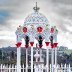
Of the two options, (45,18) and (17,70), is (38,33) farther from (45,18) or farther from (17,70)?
(17,70)

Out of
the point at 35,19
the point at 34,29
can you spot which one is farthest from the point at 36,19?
the point at 34,29

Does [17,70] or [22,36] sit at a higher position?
[22,36]

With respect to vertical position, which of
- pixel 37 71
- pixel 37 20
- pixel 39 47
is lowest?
pixel 37 71

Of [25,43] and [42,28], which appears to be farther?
[25,43]

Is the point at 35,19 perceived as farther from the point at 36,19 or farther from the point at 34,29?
the point at 34,29

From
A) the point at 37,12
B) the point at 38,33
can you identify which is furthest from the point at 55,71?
the point at 37,12

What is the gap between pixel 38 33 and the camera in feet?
67.3

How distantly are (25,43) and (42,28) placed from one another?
2233mm

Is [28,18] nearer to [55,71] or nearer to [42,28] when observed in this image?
[42,28]

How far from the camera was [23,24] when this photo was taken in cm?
2072

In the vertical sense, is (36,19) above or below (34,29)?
above

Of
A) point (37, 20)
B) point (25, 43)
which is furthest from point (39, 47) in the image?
point (37, 20)

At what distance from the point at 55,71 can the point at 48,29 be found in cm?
266

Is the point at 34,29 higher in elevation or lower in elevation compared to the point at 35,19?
lower
